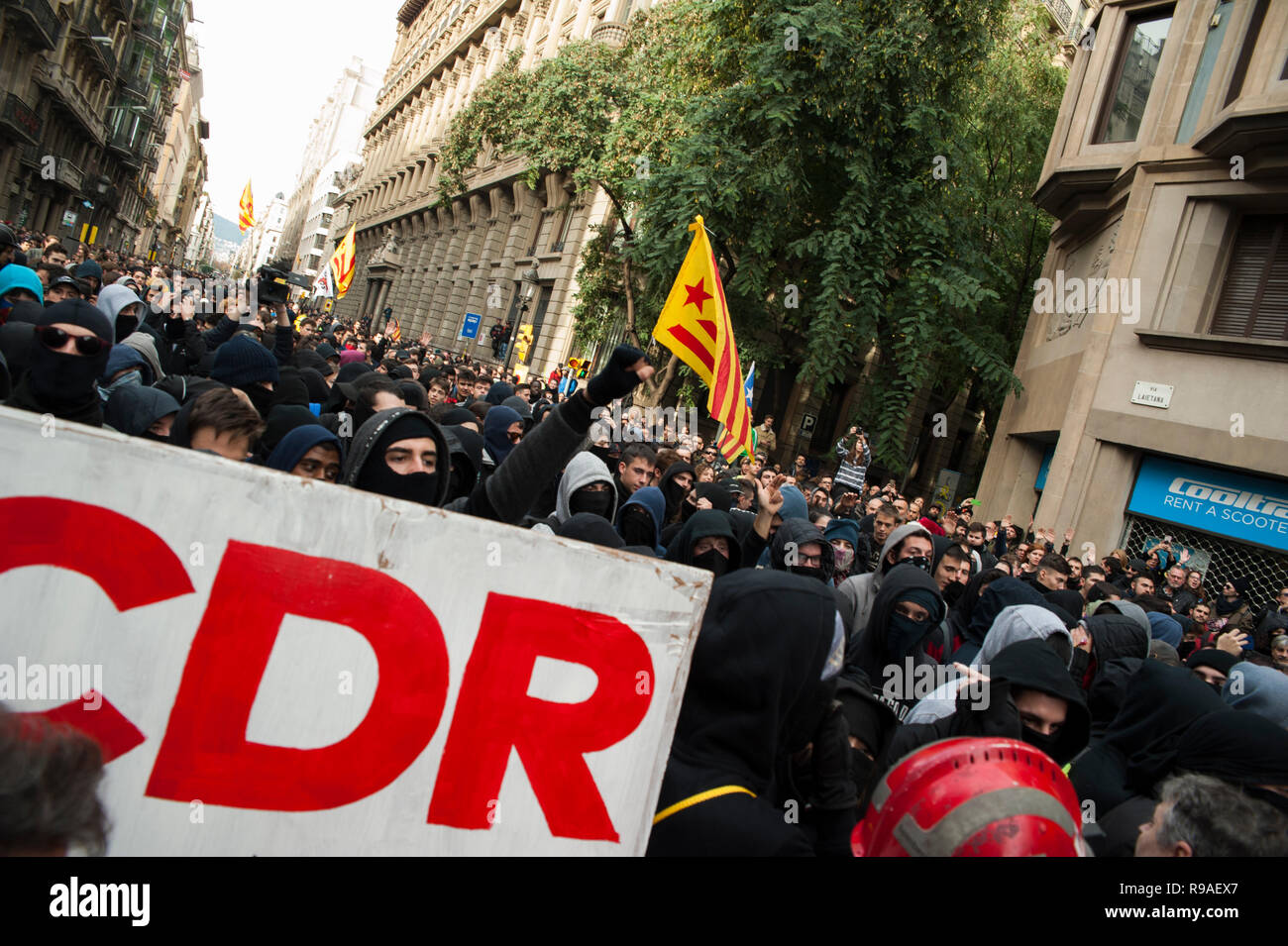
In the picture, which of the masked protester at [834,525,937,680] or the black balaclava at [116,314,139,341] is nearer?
the masked protester at [834,525,937,680]

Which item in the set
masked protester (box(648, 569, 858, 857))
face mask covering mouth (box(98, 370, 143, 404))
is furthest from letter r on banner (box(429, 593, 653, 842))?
face mask covering mouth (box(98, 370, 143, 404))

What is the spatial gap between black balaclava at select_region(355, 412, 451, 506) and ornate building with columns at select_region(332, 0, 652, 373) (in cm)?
2423

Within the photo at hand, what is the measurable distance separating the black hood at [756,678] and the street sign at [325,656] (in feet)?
0.24

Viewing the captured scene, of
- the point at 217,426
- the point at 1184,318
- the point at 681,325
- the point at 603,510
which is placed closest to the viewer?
the point at 217,426

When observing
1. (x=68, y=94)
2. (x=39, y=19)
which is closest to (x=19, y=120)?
(x=39, y=19)

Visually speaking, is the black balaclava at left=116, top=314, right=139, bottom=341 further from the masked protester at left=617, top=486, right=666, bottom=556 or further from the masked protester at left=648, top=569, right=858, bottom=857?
the masked protester at left=648, top=569, right=858, bottom=857

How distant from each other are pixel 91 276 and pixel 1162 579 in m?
13.7

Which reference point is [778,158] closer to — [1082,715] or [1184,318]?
[1184,318]

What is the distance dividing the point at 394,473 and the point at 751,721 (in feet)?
5.18

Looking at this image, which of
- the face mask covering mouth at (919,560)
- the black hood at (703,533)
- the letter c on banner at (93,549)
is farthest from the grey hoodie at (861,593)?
the letter c on banner at (93,549)

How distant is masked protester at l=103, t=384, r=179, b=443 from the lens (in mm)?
3742

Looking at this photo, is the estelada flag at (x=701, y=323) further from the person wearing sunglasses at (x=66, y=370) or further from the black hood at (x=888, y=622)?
the person wearing sunglasses at (x=66, y=370)

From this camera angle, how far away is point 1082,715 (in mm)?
2688
